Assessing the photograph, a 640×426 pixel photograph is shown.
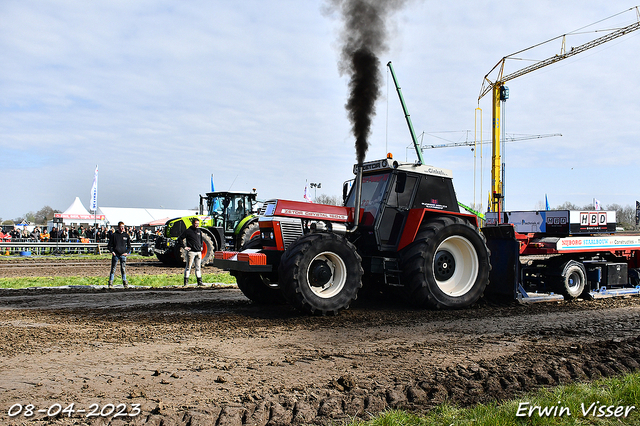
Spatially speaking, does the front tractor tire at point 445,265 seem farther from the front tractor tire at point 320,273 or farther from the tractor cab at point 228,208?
the tractor cab at point 228,208

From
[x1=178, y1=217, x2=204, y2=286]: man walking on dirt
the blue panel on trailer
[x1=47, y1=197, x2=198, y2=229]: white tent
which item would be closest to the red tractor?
the blue panel on trailer

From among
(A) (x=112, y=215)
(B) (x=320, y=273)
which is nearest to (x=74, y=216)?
(A) (x=112, y=215)

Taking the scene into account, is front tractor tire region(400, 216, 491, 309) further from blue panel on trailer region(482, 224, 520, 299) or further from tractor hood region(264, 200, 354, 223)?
tractor hood region(264, 200, 354, 223)

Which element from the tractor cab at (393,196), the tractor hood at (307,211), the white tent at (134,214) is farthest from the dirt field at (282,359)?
the white tent at (134,214)

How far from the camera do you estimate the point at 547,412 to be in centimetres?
369

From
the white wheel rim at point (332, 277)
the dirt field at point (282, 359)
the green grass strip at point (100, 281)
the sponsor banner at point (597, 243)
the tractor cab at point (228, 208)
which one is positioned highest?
the tractor cab at point (228, 208)

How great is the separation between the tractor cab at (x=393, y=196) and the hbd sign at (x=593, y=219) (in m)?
3.29

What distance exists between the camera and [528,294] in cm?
958

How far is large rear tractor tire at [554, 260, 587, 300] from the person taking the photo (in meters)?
9.47

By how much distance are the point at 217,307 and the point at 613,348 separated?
5.87 m

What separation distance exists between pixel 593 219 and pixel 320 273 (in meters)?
6.19

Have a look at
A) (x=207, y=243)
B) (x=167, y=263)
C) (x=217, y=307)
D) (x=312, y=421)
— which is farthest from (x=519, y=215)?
(x=167, y=263)

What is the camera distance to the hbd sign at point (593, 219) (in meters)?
10.1

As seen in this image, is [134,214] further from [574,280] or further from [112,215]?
[574,280]
